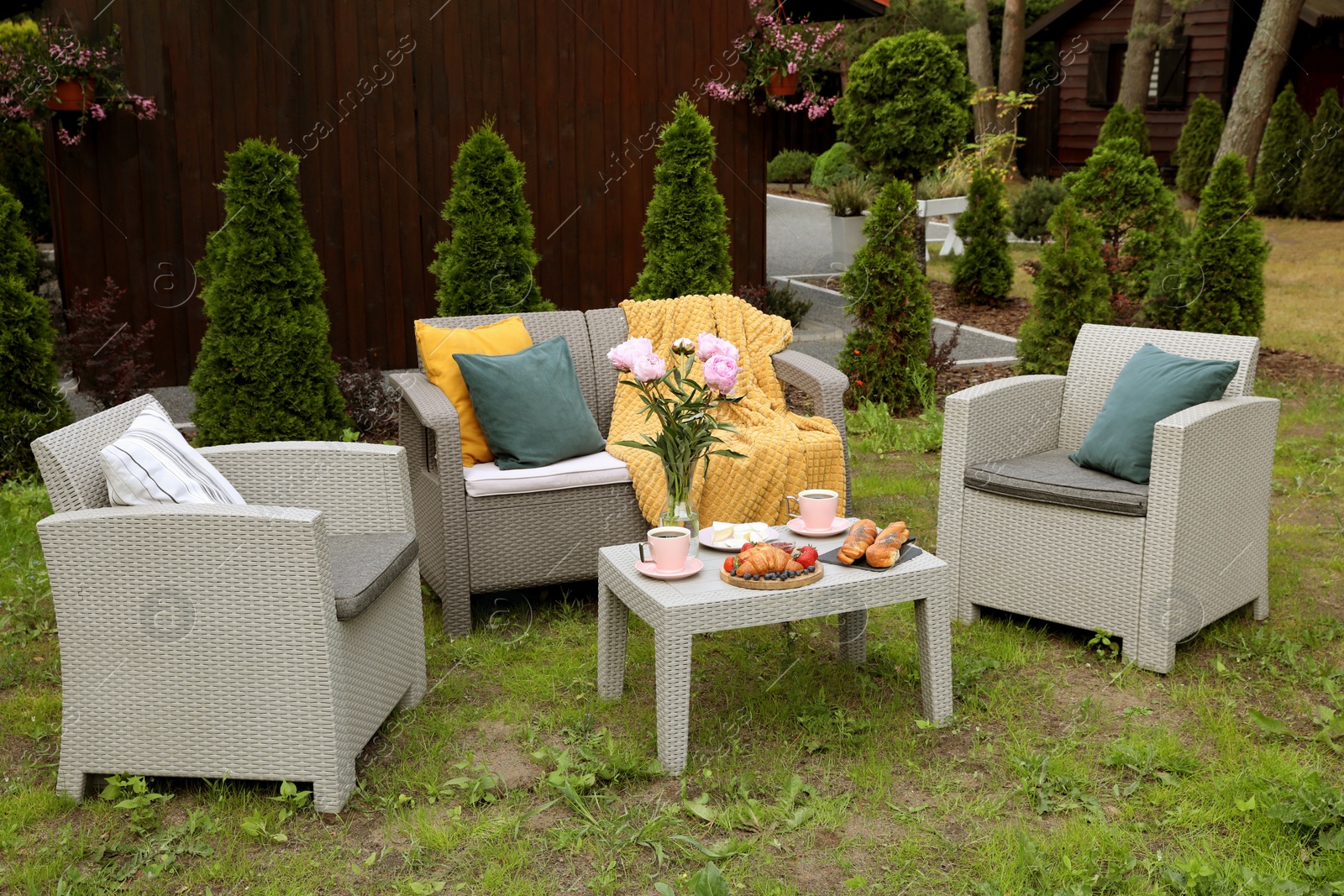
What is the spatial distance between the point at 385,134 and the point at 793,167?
13.5m

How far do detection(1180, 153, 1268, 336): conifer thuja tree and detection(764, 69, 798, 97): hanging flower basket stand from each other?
2.56 m

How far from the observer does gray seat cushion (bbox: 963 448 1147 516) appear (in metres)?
3.62

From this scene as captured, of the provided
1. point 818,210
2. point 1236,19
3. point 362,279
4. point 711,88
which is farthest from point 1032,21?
point 362,279

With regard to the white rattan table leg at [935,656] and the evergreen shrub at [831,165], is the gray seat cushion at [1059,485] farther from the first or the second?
the evergreen shrub at [831,165]

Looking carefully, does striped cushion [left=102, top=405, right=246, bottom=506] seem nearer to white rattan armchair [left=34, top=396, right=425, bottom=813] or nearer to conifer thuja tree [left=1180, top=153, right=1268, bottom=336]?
white rattan armchair [left=34, top=396, right=425, bottom=813]

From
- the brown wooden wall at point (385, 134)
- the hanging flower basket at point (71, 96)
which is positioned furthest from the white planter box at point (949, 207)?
the hanging flower basket at point (71, 96)

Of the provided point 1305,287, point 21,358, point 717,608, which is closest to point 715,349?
point 717,608

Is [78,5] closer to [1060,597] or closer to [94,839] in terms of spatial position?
[94,839]

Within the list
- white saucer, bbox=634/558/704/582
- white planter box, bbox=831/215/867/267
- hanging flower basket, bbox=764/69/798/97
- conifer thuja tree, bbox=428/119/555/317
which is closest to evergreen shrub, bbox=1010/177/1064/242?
white planter box, bbox=831/215/867/267

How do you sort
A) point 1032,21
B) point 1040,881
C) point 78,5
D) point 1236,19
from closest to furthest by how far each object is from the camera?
point 1040,881 < point 78,5 < point 1236,19 < point 1032,21

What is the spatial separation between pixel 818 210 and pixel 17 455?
43.5 ft

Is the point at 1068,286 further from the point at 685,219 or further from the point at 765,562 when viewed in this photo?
the point at 765,562

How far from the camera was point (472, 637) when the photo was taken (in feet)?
13.0

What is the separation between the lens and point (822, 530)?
3.41m
